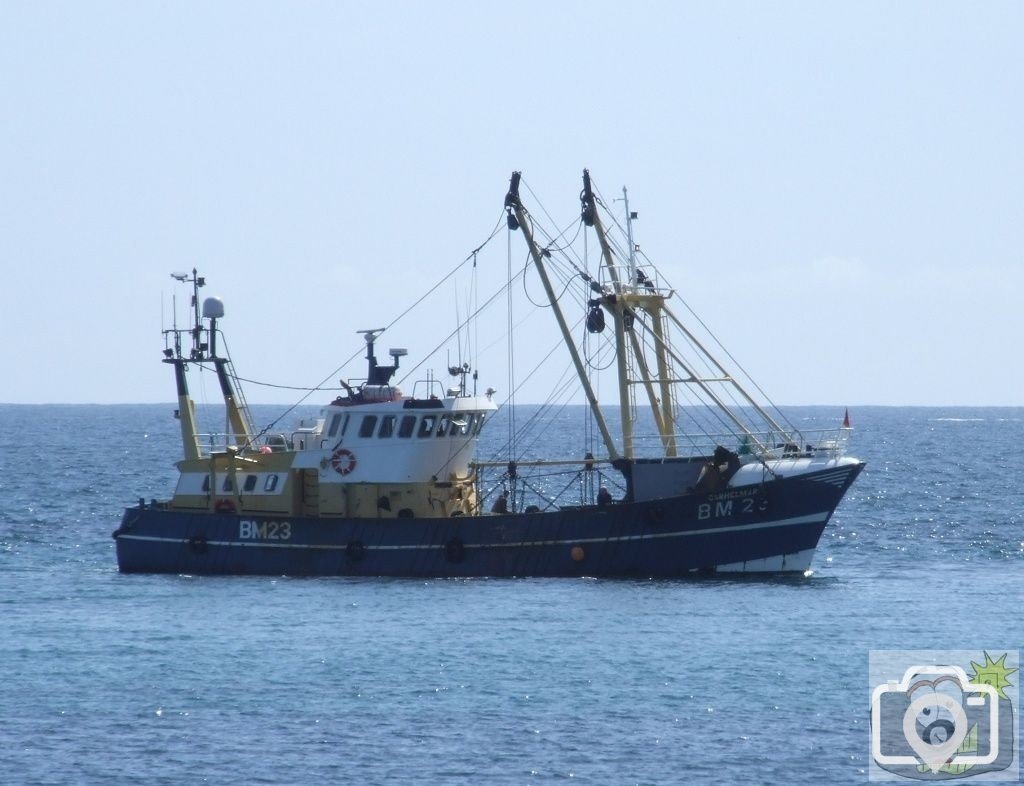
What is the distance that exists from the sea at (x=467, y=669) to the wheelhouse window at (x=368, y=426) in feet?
12.1

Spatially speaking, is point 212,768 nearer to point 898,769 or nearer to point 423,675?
point 423,675

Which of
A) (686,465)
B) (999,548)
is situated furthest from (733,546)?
(999,548)

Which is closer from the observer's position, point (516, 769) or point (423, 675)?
point (516, 769)

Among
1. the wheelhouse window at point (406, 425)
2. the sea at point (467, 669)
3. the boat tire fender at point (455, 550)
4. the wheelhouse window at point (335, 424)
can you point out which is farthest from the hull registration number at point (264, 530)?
the boat tire fender at point (455, 550)

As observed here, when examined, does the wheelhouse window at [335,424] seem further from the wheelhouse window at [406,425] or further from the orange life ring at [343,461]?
the wheelhouse window at [406,425]

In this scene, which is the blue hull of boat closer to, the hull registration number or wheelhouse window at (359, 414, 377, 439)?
the hull registration number

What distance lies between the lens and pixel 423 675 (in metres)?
33.0

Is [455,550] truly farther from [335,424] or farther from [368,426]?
[335,424]

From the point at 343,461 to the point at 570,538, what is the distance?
6131mm

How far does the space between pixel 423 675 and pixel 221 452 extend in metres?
15.7

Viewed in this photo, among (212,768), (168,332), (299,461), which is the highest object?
(168,332)

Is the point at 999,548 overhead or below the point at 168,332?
below

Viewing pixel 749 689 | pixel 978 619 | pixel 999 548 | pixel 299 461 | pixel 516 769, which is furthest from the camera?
pixel 999 548

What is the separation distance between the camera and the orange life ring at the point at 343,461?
4516 cm
